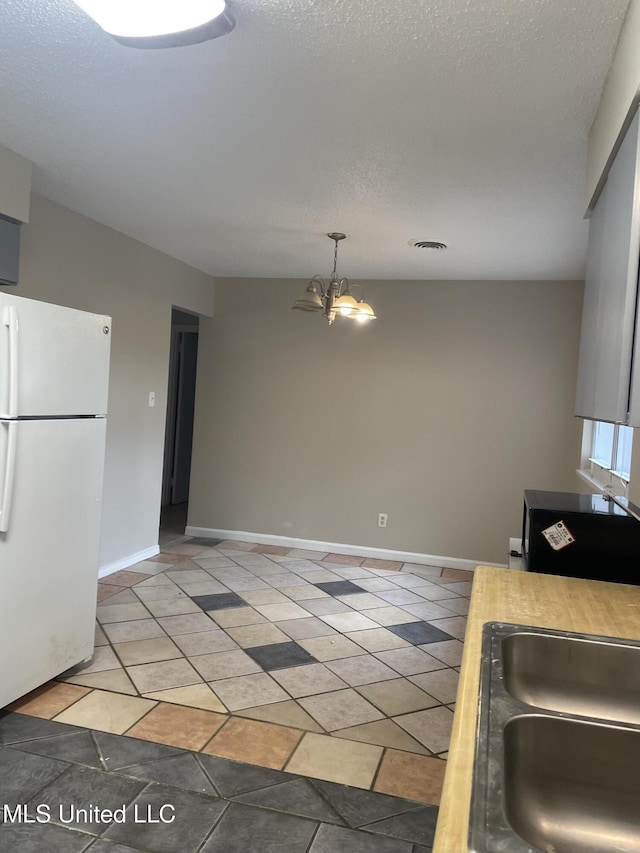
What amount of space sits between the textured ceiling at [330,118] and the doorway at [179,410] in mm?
3175

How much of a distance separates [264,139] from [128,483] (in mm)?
2811

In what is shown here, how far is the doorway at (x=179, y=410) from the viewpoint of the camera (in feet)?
23.0

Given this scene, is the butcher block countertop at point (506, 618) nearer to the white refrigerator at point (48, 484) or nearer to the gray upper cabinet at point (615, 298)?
the gray upper cabinet at point (615, 298)

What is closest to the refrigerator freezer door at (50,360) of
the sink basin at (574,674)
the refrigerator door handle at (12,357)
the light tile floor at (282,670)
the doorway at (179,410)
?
the refrigerator door handle at (12,357)

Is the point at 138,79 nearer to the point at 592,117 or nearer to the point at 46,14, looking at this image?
the point at 46,14

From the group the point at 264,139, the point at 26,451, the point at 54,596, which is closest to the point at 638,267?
the point at 264,139

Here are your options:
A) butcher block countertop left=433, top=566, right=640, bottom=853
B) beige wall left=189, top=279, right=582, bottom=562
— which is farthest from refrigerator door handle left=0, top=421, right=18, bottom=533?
beige wall left=189, top=279, right=582, bottom=562

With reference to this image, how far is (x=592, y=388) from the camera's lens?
173 cm

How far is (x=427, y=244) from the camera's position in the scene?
3.89 meters

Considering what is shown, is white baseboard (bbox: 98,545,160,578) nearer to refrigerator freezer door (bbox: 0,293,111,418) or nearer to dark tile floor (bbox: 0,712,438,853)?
refrigerator freezer door (bbox: 0,293,111,418)

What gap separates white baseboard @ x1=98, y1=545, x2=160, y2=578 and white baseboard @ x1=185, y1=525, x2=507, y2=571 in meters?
0.74

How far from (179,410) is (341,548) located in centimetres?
287

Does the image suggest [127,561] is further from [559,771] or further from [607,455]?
[559,771]

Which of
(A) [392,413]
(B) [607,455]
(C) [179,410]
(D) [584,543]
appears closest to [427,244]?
(A) [392,413]
